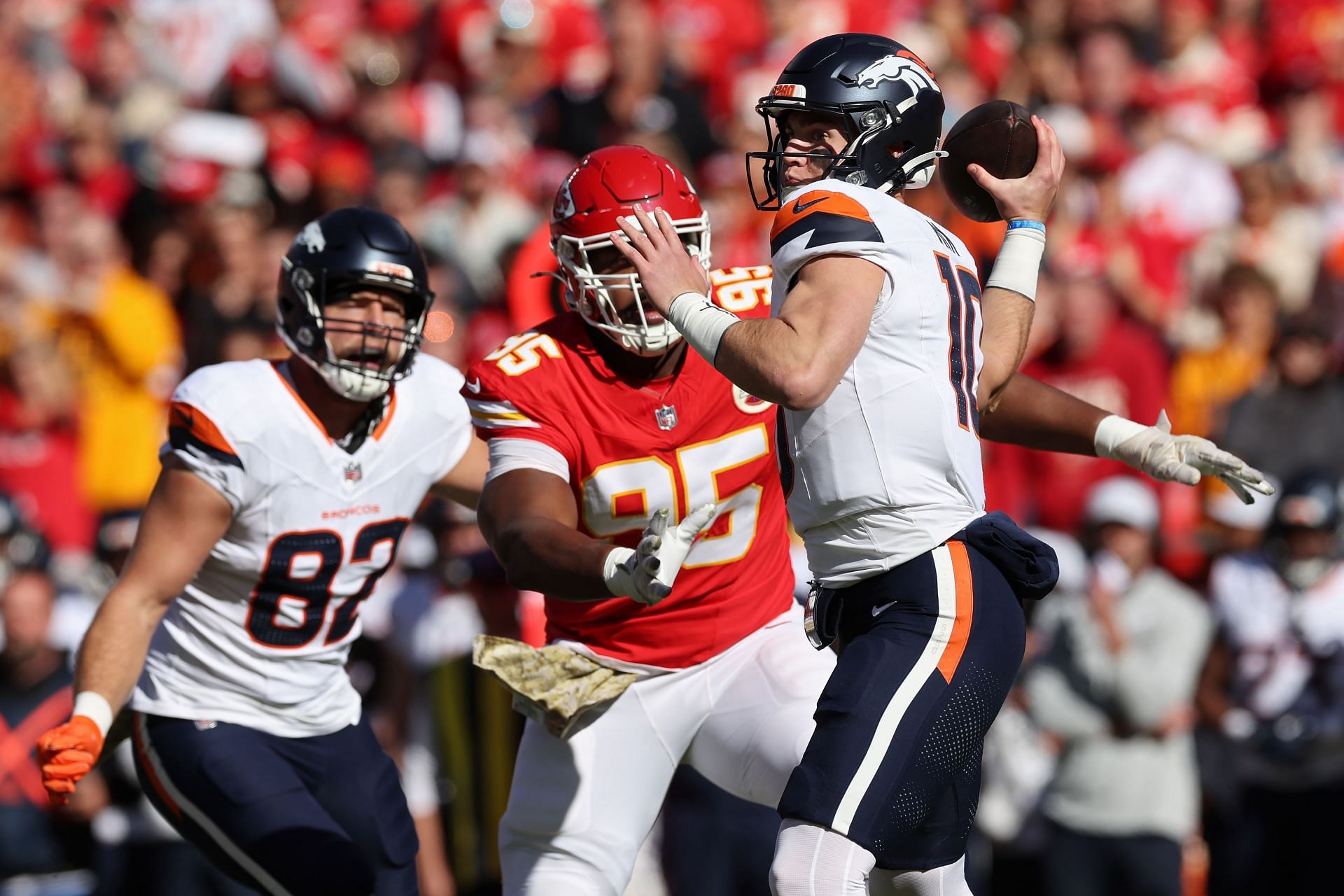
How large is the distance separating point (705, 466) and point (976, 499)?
80 cm

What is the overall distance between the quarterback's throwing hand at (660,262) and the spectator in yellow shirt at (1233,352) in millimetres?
4372

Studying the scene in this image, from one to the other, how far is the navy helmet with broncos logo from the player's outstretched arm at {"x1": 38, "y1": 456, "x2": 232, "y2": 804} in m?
1.50

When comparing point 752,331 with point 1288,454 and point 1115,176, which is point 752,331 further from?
point 1115,176

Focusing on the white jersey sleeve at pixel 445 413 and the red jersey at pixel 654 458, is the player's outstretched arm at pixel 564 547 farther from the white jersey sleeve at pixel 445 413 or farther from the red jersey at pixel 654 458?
the white jersey sleeve at pixel 445 413

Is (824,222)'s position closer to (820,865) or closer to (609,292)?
(609,292)

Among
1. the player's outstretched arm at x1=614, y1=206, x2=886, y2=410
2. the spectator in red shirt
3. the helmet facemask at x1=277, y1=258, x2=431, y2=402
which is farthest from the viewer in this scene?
the spectator in red shirt

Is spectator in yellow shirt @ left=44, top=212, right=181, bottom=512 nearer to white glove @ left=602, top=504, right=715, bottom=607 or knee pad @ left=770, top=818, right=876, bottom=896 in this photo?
white glove @ left=602, top=504, right=715, bottom=607

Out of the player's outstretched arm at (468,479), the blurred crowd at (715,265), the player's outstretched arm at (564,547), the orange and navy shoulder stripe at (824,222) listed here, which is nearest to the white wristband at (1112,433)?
the orange and navy shoulder stripe at (824,222)

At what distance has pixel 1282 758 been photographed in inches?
249

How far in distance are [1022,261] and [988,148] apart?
0.81 feet

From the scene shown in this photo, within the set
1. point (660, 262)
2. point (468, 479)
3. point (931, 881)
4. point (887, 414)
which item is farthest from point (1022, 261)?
point (468, 479)

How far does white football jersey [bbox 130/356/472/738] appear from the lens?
4227 millimetres

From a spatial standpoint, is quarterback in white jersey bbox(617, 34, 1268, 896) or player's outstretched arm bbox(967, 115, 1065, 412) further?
player's outstretched arm bbox(967, 115, 1065, 412)

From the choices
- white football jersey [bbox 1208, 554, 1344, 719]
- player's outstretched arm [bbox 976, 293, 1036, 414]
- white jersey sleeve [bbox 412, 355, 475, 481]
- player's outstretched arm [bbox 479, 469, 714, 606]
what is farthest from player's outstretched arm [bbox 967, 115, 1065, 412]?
white football jersey [bbox 1208, 554, 1344, 719]
